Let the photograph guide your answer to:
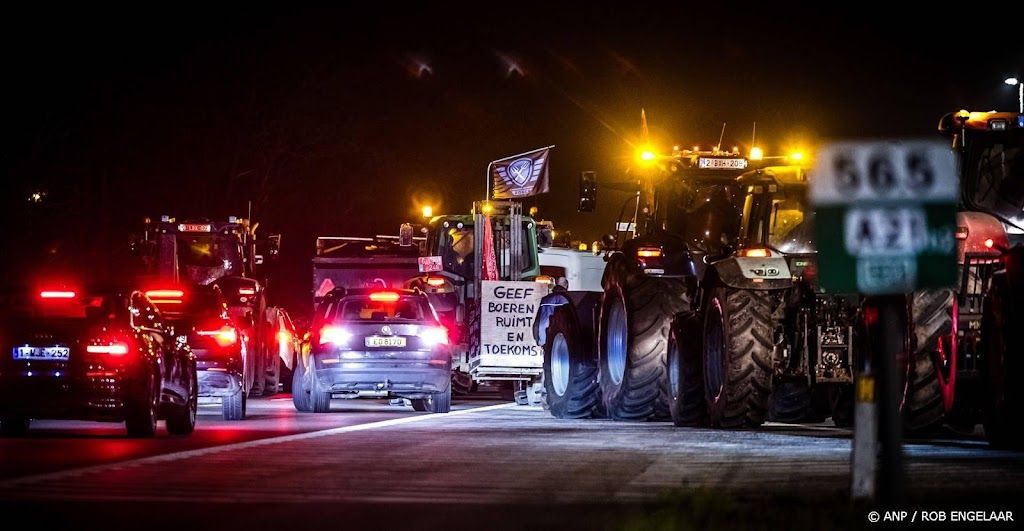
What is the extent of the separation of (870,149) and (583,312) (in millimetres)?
15617

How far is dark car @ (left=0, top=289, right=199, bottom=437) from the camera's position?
63.3ft

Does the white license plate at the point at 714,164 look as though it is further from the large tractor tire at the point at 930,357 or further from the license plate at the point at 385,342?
the license plate at the point at 385,342

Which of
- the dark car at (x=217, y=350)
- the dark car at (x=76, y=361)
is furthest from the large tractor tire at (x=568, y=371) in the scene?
the dark car at (x=76, y=361)

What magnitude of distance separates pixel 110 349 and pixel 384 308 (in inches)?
362

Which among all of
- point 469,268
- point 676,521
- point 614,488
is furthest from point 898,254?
point 469,268

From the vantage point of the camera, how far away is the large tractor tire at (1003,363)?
16734 millimetres

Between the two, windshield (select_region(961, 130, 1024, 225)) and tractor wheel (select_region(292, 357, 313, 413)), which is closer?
windshield (select_region(961, 130, 1024, 225))

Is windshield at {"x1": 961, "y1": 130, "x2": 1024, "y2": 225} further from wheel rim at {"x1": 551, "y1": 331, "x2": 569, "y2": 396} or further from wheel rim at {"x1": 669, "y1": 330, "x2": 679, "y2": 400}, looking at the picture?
wheel rim at {"x1": 551, "y1": 331, "x2": 569, "y2": 396}

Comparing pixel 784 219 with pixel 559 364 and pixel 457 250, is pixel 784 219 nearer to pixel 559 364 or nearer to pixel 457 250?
pixel 559 364

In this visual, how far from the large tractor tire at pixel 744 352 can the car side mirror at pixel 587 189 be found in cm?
291

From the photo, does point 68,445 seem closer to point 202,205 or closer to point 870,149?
point 870,149

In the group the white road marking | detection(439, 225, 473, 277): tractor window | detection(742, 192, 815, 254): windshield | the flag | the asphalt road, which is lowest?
the asphalt road

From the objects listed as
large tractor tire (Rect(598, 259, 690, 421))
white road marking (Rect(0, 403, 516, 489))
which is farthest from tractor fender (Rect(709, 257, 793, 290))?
white road marking (Rect(0, 403, 516, 489))

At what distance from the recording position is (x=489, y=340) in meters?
29.7
